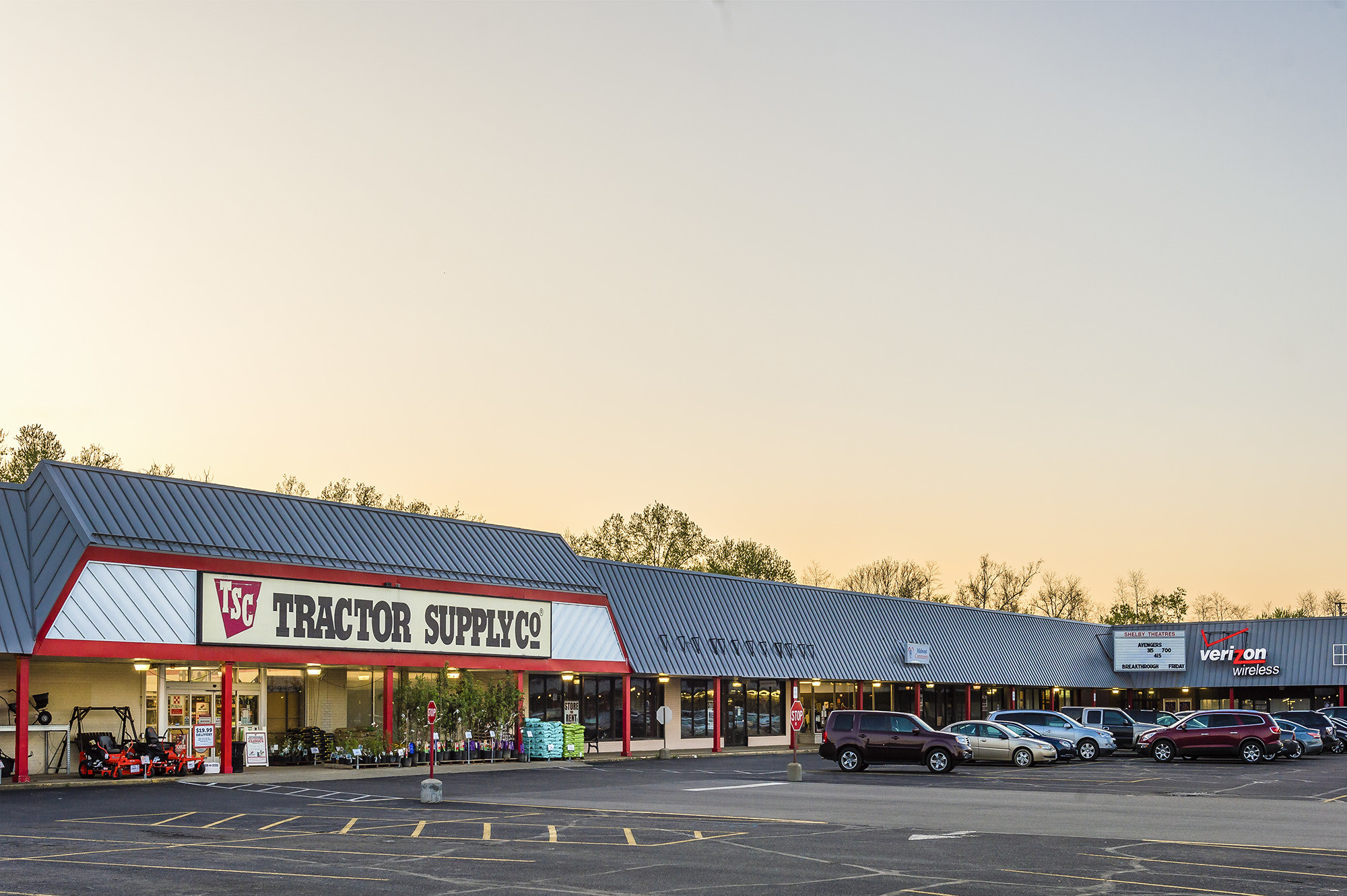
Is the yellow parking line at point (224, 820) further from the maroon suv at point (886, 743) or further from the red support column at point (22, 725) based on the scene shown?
the maroon suv at point (886, 743)

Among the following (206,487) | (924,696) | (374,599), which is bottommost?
(924,696)

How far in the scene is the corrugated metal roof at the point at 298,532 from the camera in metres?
30.9

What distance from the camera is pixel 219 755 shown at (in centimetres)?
3294

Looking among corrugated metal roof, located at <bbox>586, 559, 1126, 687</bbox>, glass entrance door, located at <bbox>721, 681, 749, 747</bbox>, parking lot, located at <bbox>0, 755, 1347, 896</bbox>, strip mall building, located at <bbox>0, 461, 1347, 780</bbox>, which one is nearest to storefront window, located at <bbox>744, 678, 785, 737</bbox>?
strip mall building, located at <bbox>0, 461, 1347, 780</bbox>

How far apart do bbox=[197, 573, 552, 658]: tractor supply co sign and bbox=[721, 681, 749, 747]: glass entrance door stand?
11366 millimetres

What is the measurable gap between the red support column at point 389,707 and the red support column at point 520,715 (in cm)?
438

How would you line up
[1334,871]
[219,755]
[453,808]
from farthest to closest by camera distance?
[219,755], [453,808], [1334,871]

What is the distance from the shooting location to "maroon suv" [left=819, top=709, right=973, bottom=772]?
34.7 m

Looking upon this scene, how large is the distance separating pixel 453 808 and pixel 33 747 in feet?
43.0

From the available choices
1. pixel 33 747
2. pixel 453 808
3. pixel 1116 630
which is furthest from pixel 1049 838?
pixel 1116 630

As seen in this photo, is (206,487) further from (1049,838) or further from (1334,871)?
(1334,871)

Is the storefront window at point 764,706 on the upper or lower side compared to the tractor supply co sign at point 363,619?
lower

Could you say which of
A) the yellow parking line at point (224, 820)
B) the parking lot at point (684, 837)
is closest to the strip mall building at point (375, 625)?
the parking lot at point (684, 837)

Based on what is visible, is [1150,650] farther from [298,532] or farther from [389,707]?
[298,532]
